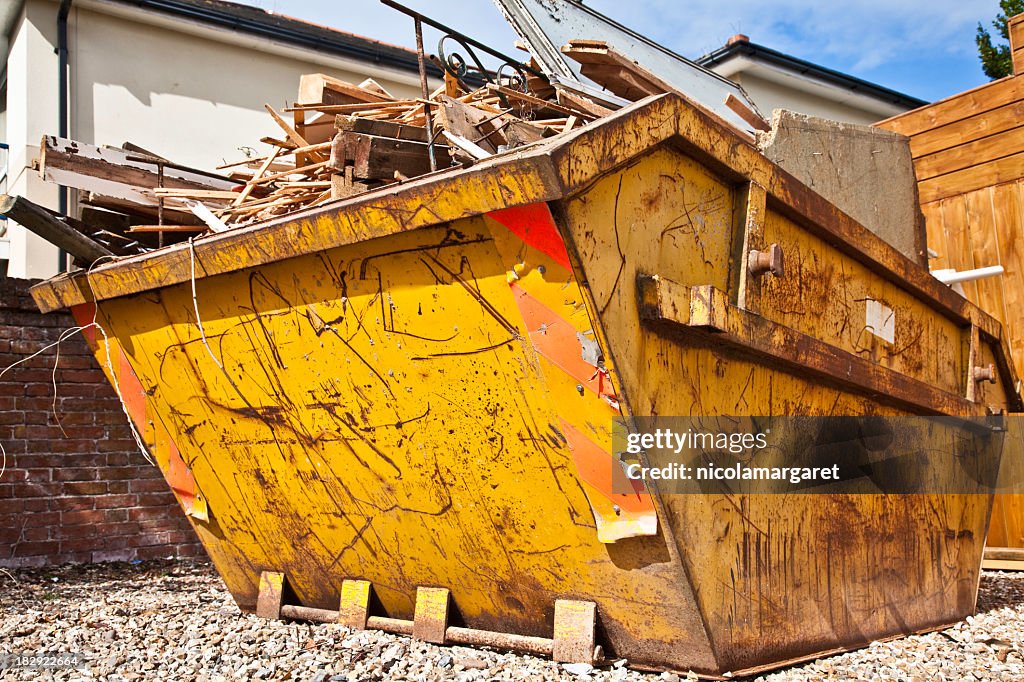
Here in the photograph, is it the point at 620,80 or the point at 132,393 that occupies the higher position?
the point at 620,80

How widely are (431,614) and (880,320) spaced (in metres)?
2.03

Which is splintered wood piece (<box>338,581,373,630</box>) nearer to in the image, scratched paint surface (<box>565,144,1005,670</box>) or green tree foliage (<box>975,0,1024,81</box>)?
scratched paint surface (<box>565,144,1005,670</box>)

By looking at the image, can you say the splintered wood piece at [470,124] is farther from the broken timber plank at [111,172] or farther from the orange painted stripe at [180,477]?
the orange painted stripe at [180,477]

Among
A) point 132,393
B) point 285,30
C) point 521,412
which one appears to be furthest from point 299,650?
point 285,30

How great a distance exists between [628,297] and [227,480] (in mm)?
1978

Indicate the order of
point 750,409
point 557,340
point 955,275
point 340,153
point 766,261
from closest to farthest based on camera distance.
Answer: point 557,340 < point 766,261 < point 750,409 < point 340,153 < point 955,275

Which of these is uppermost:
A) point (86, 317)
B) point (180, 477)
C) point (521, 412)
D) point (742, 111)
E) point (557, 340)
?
point (742, 111)

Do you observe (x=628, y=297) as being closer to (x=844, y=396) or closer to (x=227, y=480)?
(x=844, y=396)

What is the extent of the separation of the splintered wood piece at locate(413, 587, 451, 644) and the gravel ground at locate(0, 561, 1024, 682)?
4cm

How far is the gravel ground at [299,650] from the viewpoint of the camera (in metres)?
2.88

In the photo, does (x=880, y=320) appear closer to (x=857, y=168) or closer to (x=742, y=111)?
(x=857, y=168)

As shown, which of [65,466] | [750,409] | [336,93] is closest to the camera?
[750,409]

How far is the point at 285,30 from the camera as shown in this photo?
9719mm

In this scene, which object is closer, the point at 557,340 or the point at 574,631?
the point at 557,340
